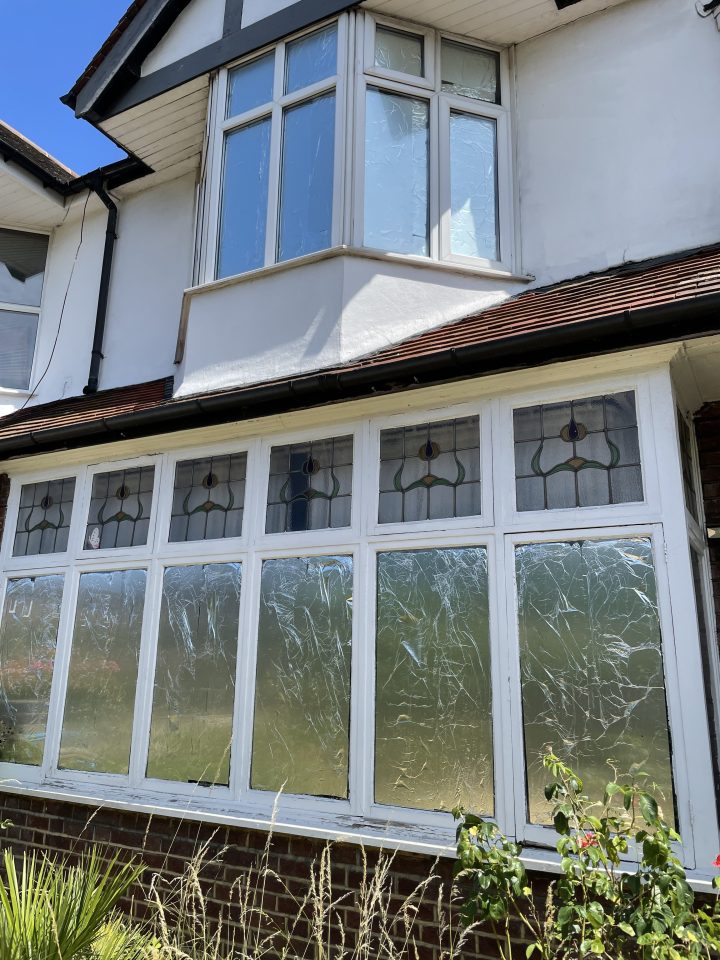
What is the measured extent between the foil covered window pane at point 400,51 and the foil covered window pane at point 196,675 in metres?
4.24

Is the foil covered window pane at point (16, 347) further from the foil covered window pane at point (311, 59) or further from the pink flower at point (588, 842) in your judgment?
the pink flower at point (588, 842)

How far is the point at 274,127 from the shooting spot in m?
6.09

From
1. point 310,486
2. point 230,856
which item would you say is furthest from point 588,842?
point 310,486

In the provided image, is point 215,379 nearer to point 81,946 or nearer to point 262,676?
point 262,676

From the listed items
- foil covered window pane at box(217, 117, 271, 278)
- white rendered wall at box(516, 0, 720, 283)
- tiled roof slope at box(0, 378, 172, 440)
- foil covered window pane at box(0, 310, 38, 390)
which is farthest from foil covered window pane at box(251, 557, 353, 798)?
foil covered window pane at box(0, 310, 38, 390)

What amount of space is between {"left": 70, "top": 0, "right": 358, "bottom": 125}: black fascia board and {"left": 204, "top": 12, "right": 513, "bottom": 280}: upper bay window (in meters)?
0.13

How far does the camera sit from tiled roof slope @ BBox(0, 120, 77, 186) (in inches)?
312

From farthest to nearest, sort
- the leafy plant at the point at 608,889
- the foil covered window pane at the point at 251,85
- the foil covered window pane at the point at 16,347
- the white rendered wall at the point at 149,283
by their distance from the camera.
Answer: the foil covered window pane at the point at 16,347, the white rendered wall at the point at 149,283, the foil covered window pane at the point at 251,85, the leafy plant at the point at 608,889

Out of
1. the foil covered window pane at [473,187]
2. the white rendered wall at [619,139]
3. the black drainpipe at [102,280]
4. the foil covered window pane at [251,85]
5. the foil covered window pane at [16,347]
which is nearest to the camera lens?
the white rendered wall at [619,139]

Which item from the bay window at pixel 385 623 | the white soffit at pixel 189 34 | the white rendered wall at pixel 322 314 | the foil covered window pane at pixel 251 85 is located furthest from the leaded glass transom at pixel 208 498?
the white soffit at pixel 189 34

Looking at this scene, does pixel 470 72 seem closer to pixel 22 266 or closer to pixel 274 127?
pixel 274 127

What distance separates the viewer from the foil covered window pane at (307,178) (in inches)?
223

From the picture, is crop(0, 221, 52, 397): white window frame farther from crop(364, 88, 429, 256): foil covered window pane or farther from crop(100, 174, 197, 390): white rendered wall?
crop(364, 88, 429, 256): foil covered window pane

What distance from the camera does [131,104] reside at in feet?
22.6
